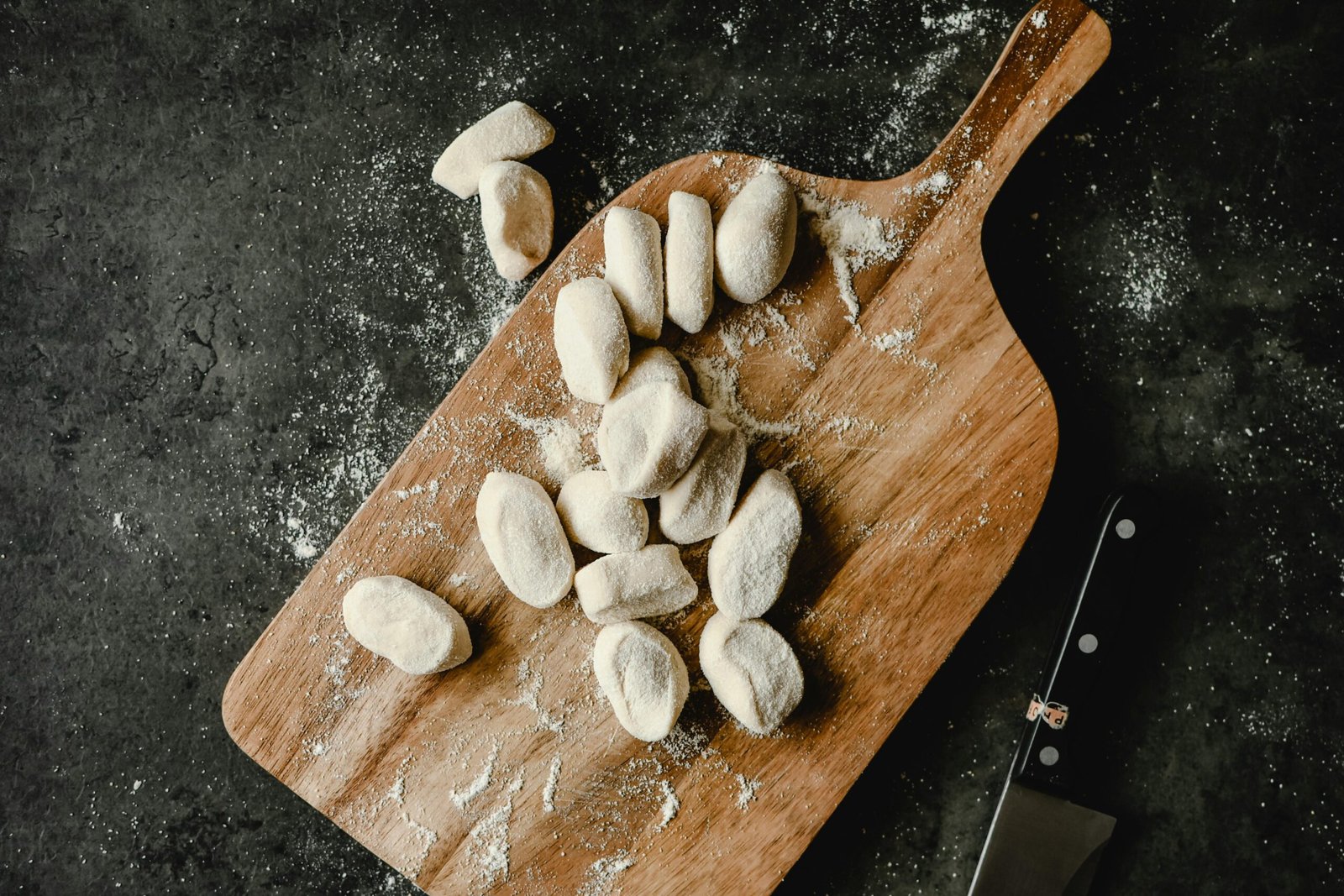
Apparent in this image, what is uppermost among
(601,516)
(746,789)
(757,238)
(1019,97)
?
(1019,97)

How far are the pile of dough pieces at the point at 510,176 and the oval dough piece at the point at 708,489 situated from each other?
0.36m

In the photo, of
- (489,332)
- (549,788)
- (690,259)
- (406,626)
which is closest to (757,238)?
(690,259)

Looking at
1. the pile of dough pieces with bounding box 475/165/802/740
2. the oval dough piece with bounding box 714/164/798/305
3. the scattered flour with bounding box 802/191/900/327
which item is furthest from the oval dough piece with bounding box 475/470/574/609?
the scattered flour with bounding box 802/191/900/327

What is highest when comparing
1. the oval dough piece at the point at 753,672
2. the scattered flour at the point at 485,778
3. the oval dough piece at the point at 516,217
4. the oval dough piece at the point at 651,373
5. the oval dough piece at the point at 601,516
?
the oval dough piece at the point at 516,217

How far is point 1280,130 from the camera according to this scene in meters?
1.20

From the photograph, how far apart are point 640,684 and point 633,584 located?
12 cm

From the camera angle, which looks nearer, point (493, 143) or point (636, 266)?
point (636, 266)

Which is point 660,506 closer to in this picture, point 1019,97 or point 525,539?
point 525,539

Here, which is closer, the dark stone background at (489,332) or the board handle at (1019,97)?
the board handle at (1019,97)

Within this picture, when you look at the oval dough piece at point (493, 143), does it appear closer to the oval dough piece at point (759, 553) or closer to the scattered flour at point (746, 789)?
the oval dough piece at point (759, 553)

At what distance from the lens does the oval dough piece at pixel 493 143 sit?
1162 millimetres

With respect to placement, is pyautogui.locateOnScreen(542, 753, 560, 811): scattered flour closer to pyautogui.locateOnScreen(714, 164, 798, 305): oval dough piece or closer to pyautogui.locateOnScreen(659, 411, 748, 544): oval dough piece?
pyautogui.locateOnScreen(659, 411, 748, 544): oval dough piece

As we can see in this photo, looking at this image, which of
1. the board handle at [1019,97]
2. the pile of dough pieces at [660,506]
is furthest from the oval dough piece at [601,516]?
the board handle at [1019,97]

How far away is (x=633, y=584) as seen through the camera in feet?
3.42
